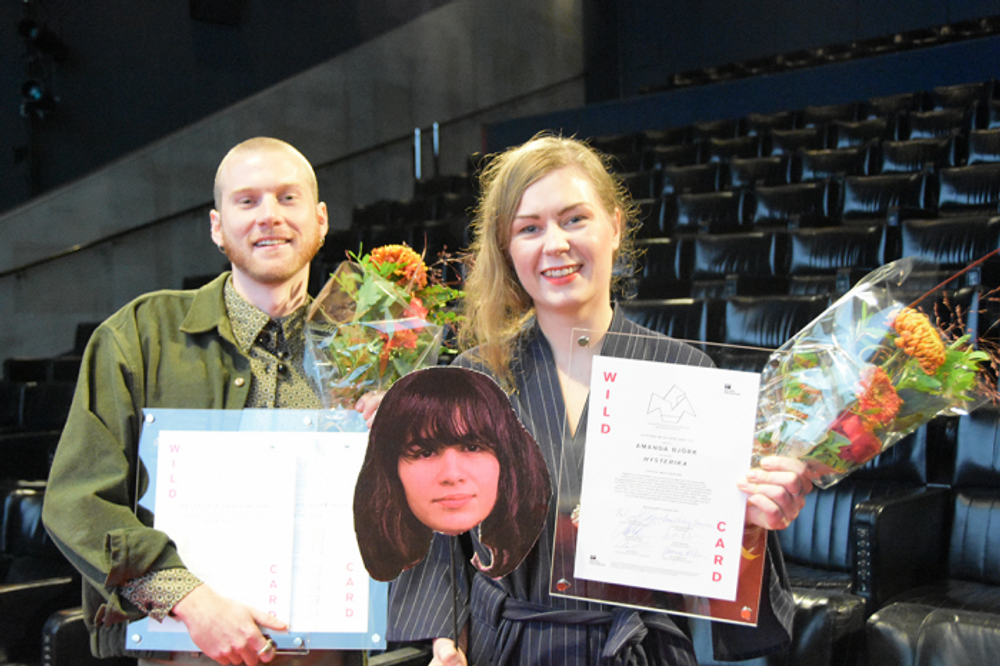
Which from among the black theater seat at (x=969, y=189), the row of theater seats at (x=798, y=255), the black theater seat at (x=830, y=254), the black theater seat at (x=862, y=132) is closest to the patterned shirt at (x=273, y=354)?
the row of theater seats at (x=798, y=255)

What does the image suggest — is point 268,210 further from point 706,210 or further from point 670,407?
point 706,210

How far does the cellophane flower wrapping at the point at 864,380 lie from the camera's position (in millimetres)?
1021

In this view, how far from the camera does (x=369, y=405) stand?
125 cm

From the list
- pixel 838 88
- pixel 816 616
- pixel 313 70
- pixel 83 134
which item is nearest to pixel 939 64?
pixel 838 88

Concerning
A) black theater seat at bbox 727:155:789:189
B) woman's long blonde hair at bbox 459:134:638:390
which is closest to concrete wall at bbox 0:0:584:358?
black theater seat at bbox 727:155:789:189

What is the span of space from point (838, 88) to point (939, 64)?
0.68 meters

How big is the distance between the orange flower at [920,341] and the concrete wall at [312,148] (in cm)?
546

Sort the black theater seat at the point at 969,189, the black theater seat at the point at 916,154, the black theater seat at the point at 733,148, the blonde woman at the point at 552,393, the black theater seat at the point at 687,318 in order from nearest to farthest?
the blonde woman at the point at 552,393 < the black theater seat at the point at 687,318 < the black theater seat at the point at 969,189 < the black theater seat at the point at 916,154 < the black theater seat at the point at 733,148

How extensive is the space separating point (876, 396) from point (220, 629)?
35.6 inches

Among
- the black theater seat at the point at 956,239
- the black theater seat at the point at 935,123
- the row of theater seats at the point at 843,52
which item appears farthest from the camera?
the row of theater seats at the point at 843,52

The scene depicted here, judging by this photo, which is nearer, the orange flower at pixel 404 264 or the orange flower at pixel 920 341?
the orange flower at pixel 920 341

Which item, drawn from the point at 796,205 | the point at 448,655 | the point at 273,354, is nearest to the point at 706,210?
the point at 796,205

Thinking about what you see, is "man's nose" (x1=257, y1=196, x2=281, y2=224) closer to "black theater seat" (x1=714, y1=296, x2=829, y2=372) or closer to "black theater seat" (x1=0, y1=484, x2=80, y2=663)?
"black theater seat" (x1=0, y1=484, x2=80, y2=663)

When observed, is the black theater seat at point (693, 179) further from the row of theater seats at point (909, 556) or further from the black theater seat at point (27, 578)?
the black theater seat at point (27, 578)
